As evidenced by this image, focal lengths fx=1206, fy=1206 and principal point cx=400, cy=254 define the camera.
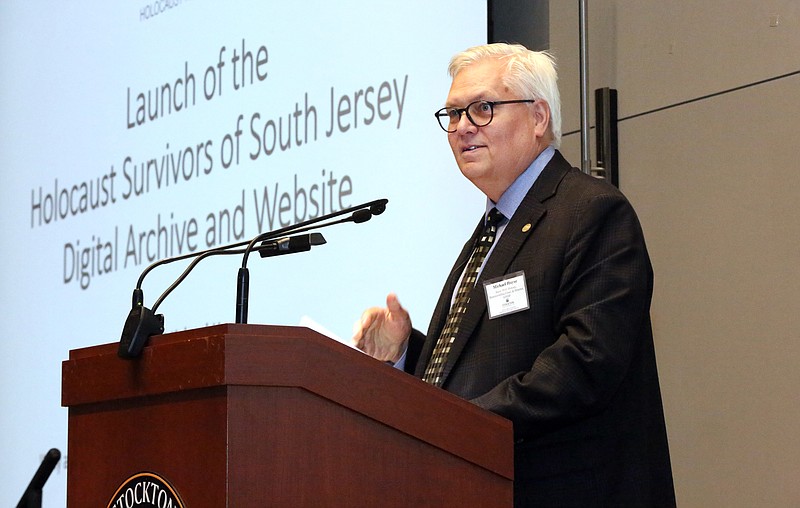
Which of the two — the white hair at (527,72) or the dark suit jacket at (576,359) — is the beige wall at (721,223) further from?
the dark suit jacket at (576,359)

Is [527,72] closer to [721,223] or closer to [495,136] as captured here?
[495,136]

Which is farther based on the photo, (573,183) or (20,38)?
(20,38)

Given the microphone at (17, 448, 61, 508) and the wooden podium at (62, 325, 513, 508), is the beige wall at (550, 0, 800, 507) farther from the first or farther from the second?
the microphone at (17, 448, 61, 508)

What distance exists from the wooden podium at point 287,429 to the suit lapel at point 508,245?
1.63ft

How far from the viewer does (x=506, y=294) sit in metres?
2.25

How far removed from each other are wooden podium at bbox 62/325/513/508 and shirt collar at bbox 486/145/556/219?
0.76 meters

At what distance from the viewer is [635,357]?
A: 7.13 feet

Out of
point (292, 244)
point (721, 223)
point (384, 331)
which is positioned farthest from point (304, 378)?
point (721, 223)

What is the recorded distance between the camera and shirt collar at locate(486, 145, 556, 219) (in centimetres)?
246

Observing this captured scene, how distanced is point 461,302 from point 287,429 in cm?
88

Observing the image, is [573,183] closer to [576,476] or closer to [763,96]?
[576,476]

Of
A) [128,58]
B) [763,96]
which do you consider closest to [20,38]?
[128,58]

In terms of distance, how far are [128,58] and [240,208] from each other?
1.12m

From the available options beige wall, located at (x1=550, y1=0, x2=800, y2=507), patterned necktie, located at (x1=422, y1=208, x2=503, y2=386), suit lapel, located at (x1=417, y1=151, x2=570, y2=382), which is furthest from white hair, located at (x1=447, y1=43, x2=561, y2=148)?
beige wall, located at (x1=550, y1=0, x2=800, y2=507)
